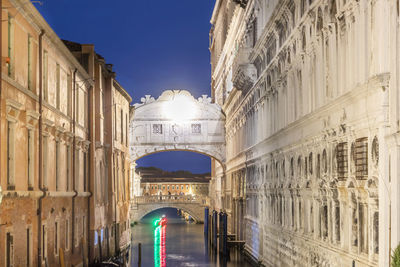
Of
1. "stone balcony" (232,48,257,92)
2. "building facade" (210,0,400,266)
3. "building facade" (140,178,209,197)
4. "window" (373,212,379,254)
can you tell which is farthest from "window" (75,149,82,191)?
"building facade" (140,178,209,197)

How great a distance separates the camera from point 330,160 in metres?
14.5

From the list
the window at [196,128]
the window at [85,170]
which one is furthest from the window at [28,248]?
the window at [196,128]

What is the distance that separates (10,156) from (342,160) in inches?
262

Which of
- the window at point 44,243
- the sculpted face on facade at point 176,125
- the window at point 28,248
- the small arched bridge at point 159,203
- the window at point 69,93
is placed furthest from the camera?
the small arched bridge at point 159,203

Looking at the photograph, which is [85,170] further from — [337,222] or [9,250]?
[337,222]

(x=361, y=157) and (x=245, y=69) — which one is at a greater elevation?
(x=245, y=69)

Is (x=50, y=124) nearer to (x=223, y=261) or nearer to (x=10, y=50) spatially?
(x=10, y=50)

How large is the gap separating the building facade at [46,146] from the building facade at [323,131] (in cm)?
633

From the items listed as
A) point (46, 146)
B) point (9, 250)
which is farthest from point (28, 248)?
point (46, 146)

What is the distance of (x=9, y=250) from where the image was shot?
14.0m

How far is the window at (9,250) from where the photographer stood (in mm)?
13866

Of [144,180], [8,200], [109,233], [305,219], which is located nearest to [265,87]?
[305,219]

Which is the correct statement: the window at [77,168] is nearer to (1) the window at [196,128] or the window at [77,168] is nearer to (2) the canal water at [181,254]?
(2) the canal water at [181,254]

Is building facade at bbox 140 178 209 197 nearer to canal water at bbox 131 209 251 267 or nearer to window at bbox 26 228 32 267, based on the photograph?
canal water at bbox 131 209 251 267
